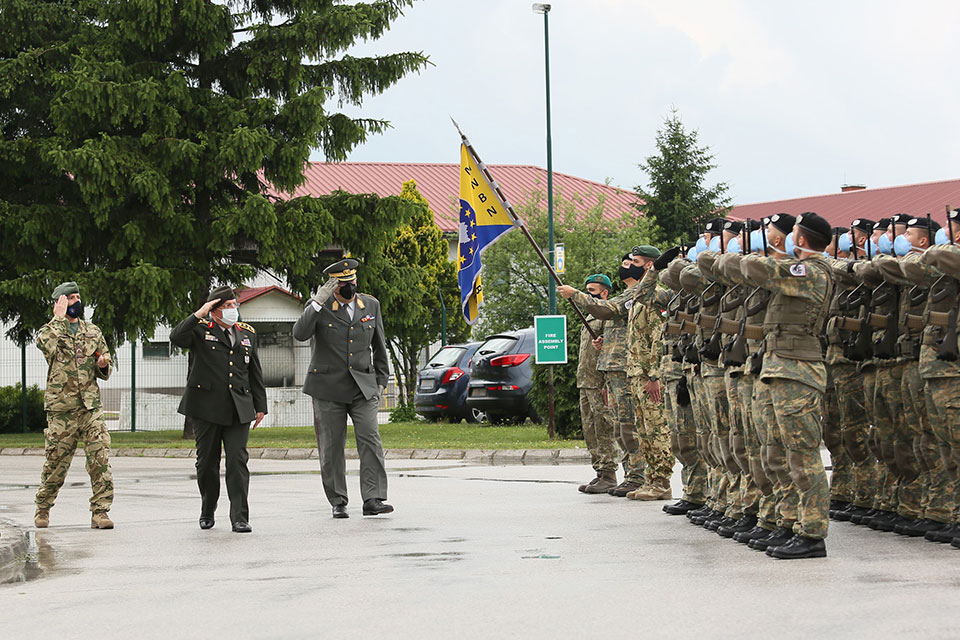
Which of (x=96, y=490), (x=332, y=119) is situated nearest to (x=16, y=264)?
(x=332, y=119)

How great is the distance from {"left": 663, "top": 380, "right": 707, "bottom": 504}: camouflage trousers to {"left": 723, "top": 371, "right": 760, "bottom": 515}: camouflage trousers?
125 cm

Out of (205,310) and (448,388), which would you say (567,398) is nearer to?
(448,388)

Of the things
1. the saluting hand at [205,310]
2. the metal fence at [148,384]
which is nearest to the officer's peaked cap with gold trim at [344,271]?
the saluting hand at [205,310]

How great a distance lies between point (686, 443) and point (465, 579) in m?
3.70

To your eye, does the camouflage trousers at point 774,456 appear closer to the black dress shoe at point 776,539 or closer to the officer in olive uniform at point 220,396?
the black dress shoe at point 776,539

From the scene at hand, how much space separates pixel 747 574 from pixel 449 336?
3595cm

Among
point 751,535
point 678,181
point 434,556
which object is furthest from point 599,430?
point 678,181

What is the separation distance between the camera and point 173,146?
23.7 meters

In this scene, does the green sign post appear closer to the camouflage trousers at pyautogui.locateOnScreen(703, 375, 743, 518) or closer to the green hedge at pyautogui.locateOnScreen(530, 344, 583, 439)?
the green hedge at pyautogui.locateOnScreen(530, 344, 583, 439)

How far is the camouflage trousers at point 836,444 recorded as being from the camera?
1026cm

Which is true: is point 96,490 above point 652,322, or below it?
below

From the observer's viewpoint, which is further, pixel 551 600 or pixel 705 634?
pixel 551 600

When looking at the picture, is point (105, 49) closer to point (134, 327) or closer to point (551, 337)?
point (134, 327)

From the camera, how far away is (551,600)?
23.0 ft
